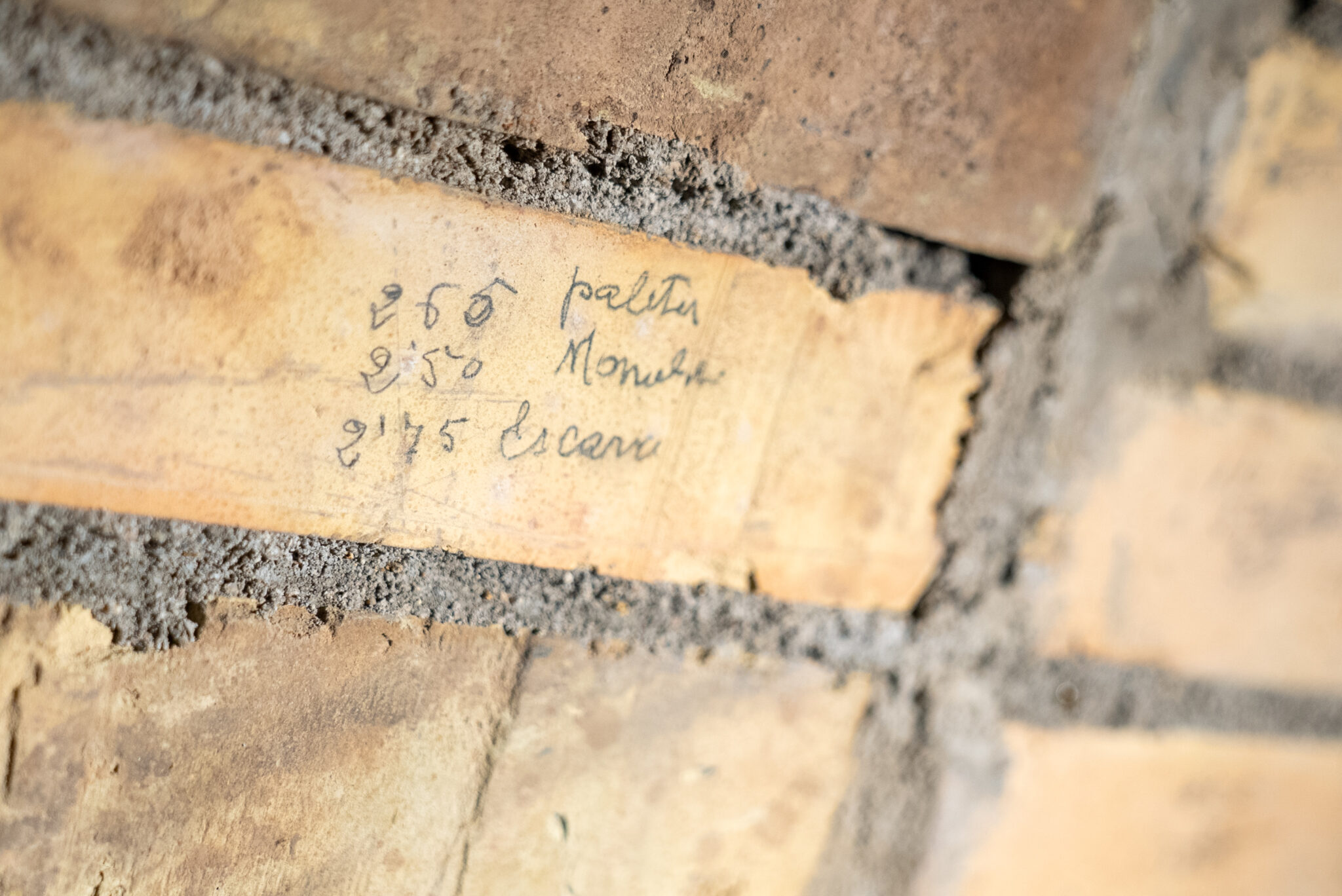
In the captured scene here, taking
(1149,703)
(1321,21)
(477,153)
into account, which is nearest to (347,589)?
(477,153)

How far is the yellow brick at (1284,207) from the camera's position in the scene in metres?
0.42

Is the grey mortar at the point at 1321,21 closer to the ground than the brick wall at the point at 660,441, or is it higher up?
higher up

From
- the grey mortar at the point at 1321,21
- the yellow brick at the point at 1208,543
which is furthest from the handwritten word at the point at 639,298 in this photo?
the grey mortar at the point at 1321,21

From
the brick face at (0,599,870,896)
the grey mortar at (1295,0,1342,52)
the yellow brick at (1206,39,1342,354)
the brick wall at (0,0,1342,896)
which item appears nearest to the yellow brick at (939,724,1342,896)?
the brick wall at (0,0,1342,896)

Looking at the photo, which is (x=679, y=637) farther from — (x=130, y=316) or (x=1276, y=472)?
(x=1276, y=472)

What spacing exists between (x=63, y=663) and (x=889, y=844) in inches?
15.0

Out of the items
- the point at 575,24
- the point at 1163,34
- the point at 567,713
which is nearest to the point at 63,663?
the point at 567,713

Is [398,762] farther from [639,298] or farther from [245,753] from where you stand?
[639,298]

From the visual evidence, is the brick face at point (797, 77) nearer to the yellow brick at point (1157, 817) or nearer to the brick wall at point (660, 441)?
the brick wall at point (660, 441)

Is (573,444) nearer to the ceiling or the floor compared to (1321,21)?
nearer to the floor

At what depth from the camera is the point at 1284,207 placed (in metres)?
0.44

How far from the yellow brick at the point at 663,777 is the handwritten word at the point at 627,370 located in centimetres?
12

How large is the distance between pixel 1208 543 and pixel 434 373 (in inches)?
16.6

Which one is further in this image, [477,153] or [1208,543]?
[1208,543]
